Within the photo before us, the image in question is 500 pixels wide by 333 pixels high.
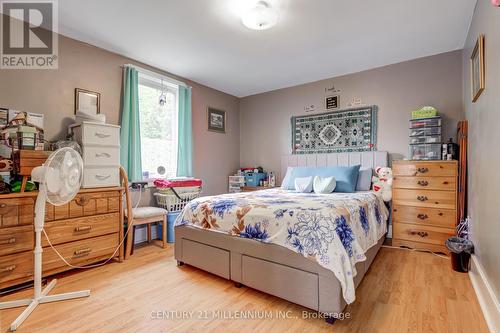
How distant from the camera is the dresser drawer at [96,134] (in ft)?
7.79

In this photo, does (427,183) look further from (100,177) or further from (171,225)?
(100,177)

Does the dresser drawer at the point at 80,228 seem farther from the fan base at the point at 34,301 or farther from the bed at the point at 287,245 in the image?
the bed at the point at 287,245

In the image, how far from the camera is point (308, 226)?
1624 mm

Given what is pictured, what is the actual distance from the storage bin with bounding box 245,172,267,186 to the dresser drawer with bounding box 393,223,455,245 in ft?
7.13

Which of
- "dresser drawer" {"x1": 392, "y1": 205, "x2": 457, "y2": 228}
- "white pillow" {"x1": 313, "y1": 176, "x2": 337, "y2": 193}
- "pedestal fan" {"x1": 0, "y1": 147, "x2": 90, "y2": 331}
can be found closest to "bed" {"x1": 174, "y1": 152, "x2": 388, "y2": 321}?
"white pillow" {"x1": 313, "y1": 176, "x2": 337, "y2": 193}

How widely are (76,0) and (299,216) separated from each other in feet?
8.39

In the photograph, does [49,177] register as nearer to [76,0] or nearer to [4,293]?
[4,293]

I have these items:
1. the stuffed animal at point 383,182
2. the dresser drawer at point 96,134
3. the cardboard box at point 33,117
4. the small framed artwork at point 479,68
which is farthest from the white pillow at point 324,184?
the cardboard box at point 33,117

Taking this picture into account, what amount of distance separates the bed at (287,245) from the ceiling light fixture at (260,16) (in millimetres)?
1627

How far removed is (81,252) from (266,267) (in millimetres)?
1758

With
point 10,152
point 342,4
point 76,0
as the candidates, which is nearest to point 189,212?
point 10,152

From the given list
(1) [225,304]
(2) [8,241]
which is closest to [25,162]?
(2) [8,241]

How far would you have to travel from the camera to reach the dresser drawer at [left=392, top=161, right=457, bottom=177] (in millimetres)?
2641

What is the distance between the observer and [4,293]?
188cm
